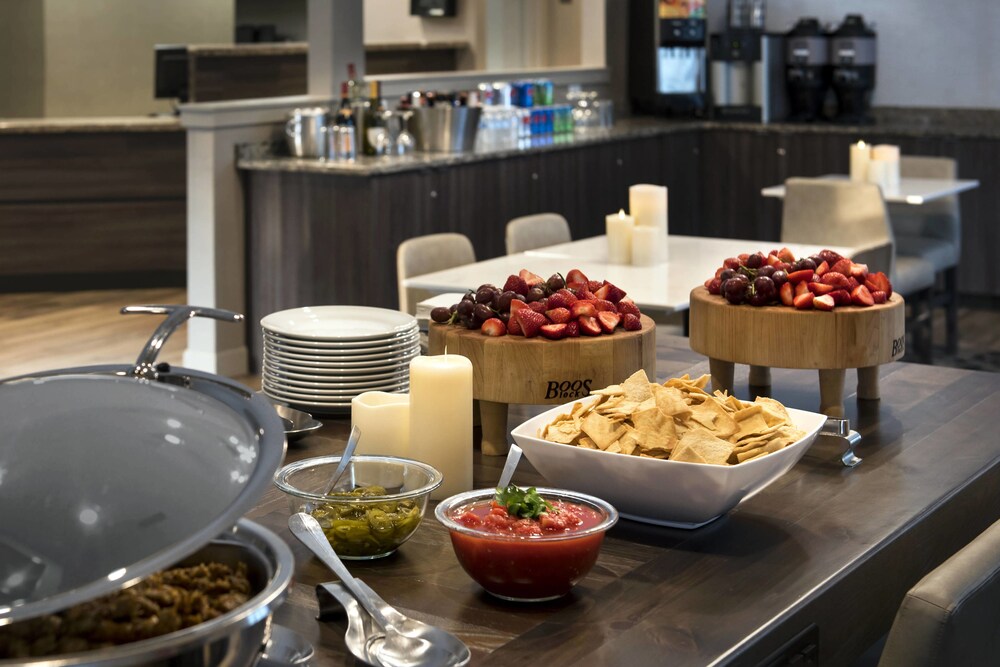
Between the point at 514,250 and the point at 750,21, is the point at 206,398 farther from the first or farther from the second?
the point at 750,21

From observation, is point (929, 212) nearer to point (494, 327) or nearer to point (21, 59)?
point (494, 327)

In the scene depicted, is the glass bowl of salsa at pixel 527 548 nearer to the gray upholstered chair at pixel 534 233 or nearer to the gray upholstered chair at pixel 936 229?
the gray upholstered chair at pixel 534 233

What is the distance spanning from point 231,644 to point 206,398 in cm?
19

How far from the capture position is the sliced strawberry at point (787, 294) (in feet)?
6.13

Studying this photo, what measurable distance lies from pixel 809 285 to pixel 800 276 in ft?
0.07

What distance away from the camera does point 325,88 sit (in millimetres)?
5855

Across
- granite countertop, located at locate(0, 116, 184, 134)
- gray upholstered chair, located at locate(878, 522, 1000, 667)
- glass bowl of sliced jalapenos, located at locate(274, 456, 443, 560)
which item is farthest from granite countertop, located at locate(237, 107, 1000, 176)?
gray upholstered chair, located at locate(878, 522, 1000, 667)

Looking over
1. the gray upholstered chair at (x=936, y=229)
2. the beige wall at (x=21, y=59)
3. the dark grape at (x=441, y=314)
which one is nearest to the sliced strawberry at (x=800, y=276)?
the dark grape at (x=441, y=314)

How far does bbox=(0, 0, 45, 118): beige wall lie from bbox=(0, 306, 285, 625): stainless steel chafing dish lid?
9.27 m

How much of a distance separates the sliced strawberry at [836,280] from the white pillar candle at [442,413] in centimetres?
59

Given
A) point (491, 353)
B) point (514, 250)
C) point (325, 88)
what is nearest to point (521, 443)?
point (491, 353)

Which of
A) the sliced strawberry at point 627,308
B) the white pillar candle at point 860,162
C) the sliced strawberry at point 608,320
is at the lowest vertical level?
the sliced strawberry at point 608,320

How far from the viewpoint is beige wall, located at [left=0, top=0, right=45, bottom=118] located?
9.48 metres

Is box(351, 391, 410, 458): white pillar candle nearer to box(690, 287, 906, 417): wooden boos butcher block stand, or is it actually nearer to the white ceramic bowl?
the white ceramic bowl
